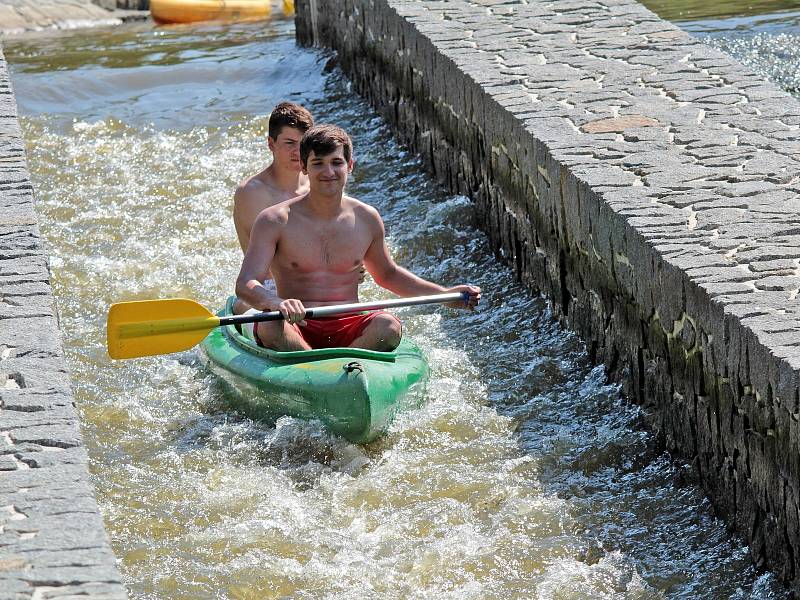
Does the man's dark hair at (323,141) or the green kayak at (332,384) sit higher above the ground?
the man's dark hair at (323,141)

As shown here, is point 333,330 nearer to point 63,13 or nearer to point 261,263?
point 261,263

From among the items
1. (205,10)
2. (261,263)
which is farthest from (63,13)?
(261,263)

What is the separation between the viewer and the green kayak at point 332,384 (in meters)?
5.79

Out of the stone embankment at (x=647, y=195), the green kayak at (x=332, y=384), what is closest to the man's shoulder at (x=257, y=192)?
the green kayak at (x=332, y=384)

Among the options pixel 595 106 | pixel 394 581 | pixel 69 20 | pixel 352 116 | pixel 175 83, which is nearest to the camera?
pixel 394 581

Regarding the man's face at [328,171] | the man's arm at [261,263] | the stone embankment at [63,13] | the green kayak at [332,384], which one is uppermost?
the man's face at [328,171]

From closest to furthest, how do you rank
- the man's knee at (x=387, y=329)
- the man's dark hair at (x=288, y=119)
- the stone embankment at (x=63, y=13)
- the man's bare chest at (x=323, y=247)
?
the man's knee at (x=387, y=329) < the man's bare chest at (x=323, y=247) < the man's dark hair at (x=288, y=119) < the stone embankment at (x=63, y=13)

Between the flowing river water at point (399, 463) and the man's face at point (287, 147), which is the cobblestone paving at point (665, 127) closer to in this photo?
the flowing river water at point (399, 463)

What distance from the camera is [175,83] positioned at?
13562 millimetres

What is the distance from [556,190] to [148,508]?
2.81 metres

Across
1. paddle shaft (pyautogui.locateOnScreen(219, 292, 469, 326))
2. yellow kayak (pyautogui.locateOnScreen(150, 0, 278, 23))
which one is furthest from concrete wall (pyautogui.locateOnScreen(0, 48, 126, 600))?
yellow kayak (pyautogui.locateOnScreen(150, 0, 278, 23))

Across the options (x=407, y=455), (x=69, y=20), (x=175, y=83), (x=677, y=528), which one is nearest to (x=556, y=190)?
(x=407, y=455)

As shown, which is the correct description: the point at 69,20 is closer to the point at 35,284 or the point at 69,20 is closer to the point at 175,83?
the point at 175,83

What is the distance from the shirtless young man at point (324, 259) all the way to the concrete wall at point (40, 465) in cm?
99
